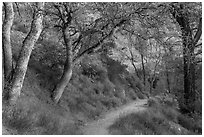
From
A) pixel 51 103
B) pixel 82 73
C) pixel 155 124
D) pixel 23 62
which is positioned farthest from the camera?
pixel 82 73

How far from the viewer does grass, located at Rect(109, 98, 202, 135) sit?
414 inches

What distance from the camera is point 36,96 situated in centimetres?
1183

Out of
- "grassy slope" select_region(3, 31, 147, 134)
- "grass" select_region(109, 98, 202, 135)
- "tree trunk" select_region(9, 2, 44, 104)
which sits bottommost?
"grass" select_region(109, 98, 202, 135)

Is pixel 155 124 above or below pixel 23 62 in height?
below

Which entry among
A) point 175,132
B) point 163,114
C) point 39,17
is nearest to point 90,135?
point 175,132

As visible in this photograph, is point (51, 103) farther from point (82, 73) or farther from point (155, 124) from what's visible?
point (82, 73)

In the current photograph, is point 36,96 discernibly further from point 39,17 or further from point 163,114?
point 163,114

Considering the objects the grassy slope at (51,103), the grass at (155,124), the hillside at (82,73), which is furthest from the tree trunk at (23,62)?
the grass at (155,124)

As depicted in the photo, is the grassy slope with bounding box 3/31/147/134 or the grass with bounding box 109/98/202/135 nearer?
the grassy slope with bounding box 3/31/147/134

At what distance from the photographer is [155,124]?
11.6 m

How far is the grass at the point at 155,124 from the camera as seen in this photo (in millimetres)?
10508

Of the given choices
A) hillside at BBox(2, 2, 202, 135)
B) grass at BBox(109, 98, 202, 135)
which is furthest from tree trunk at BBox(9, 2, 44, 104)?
grass at BBox(109, 98, 202, 135)

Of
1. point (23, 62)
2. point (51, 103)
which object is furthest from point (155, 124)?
point (23, 62)

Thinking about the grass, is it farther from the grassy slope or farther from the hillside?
the grassy slope
